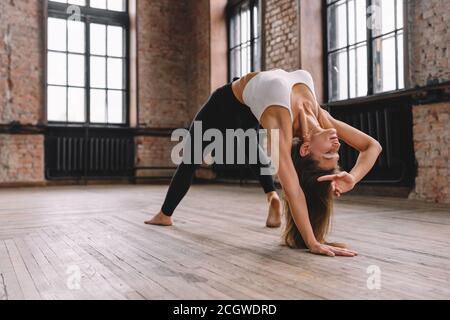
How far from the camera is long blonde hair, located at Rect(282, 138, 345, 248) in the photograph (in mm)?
1763

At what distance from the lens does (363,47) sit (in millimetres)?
5180

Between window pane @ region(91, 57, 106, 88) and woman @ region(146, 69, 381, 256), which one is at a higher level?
window pane @ region(91, 57, 106, 88)

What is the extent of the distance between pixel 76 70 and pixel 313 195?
275 inches

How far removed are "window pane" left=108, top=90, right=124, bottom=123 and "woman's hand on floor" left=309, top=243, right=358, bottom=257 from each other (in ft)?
23.0

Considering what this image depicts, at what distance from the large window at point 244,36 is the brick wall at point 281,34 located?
48cm

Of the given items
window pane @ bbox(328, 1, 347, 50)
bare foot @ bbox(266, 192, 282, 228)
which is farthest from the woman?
window pane @ bbox(328, 1, 347, 50)

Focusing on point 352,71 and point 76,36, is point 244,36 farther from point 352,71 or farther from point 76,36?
point 76,36

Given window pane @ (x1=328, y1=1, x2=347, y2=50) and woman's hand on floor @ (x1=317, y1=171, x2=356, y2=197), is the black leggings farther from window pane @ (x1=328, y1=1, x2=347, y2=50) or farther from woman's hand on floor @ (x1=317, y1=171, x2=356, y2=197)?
window pane @ (x1=328, y1=1, x2=347, y2=50)

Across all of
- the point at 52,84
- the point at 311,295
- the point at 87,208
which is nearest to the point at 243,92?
the point at 311,295

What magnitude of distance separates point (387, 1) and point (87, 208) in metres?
3.85
